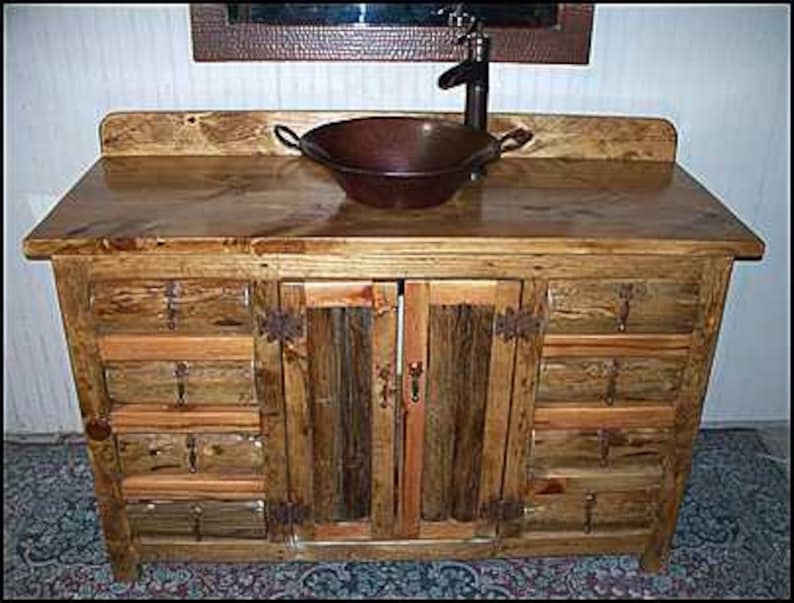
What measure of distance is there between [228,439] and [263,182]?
1.69 ft

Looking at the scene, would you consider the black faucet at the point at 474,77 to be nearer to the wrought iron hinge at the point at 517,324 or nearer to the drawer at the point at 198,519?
the wrought iron hinge at the point at 517,324

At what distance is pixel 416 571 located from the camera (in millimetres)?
1638

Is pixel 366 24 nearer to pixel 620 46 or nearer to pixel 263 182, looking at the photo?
pixel 263 182

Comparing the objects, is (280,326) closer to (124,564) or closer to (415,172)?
(415,172)

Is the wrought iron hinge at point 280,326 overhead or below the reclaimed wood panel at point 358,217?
below

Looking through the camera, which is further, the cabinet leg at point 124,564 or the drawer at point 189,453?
the cabinet leg at point 124,564

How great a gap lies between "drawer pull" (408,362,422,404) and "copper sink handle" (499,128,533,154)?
0.48 metres

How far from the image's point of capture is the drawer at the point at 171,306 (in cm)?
129

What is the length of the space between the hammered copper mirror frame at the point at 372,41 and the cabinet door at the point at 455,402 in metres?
0.63

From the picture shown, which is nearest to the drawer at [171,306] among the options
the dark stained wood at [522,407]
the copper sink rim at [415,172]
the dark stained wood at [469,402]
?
the copper sink rim at [415,172]

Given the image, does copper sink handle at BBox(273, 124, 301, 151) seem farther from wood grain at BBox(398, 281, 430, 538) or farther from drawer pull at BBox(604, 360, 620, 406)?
drawer pull at BBox(604, 360, 620, 406)

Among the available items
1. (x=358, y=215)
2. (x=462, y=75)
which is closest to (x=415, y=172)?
(x=358, y=215)

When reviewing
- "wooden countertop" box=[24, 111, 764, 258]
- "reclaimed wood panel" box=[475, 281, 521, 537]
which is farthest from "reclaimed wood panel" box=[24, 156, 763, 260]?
"reclaimed wood panel" box=[475, 281, 521, 537]

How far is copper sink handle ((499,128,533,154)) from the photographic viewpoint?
153 cm
